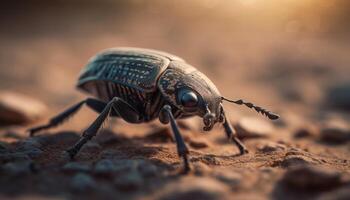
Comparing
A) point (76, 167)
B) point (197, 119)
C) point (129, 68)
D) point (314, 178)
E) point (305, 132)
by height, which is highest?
point (197, 119)

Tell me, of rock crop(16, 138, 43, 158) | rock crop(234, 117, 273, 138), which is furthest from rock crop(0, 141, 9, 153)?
rock crop(234, 117, 273, 138)

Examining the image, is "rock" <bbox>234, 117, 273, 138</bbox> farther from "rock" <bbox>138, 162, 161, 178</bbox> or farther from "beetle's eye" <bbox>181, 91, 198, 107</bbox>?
"rock" <bbox>138, 162, 161, 178</bbox>

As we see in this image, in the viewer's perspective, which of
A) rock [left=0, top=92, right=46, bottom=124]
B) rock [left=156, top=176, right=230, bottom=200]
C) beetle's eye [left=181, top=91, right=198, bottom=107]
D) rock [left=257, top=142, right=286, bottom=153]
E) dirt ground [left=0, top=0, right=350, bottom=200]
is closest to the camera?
rock [left=156, top=176, right=230, bottom=200]

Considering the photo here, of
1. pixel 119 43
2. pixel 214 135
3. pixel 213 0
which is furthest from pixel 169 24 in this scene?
pixel 214 135

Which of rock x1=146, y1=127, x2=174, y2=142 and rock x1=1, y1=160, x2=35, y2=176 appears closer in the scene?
rock x1=1, y1=160, x2=35, y2=176

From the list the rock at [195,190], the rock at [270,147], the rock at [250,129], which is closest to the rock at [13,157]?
the rock at [195,190]

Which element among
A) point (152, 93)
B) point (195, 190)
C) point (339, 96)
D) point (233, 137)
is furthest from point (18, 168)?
point (339, 96)

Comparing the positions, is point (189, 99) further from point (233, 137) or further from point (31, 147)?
point (31, 147)

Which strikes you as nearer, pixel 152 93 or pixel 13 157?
pixel 13 157
